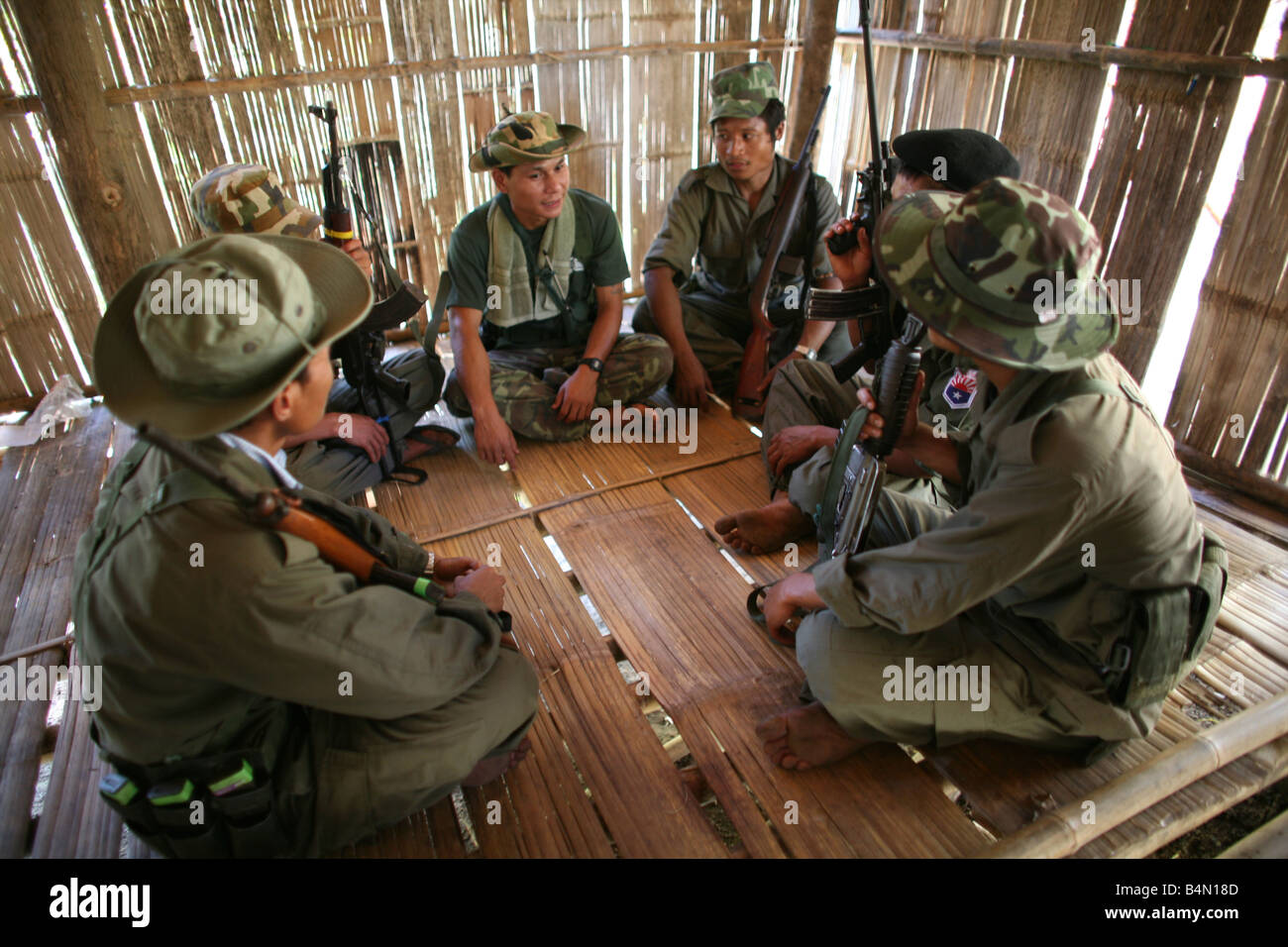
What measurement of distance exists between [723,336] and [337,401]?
1938 mm

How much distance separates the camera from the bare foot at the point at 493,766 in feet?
6.16

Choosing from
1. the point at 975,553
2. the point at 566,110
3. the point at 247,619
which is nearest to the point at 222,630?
the point at 247,619

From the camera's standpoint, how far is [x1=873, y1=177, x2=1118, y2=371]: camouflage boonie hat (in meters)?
1.52

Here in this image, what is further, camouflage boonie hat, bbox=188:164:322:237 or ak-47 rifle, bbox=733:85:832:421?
ak-47 rifle, bbox=733:85:832:421

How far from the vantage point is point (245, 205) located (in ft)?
8.41

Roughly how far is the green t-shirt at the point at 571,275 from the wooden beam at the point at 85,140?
5.12ft

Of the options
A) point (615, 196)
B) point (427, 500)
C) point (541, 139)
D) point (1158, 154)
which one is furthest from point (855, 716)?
point (615, 196)

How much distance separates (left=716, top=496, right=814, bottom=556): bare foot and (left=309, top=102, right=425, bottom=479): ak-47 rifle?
4.37 feet

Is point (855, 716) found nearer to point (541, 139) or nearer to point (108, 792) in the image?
point (108, 792)

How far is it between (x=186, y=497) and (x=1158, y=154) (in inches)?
148

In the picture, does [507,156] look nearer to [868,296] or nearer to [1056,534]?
[868,296]

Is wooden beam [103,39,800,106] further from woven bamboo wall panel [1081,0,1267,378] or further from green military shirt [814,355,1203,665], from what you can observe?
green military shirt [814,355,1203,665]

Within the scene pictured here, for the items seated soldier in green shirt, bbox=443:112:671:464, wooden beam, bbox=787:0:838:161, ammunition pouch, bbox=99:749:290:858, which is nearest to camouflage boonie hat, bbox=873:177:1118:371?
ammunition pouch, bbox=99:749:290:858

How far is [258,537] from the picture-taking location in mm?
1373
